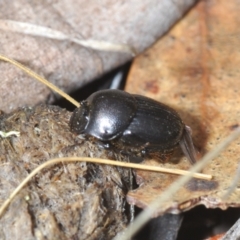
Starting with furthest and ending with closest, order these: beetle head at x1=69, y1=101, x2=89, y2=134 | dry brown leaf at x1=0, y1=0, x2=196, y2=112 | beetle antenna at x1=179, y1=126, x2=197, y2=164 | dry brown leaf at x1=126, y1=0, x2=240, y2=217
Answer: dry brown leaf at x1=0, y1=0, x2=196, y2=112 → beetle antenna at x1=179, y1=126, x2=197, y2=164 → beetle head at x1=69, y1=101, x2=89, y2=134 → dry brown leaf at x1=126, y1=0, x2=240, y2=217

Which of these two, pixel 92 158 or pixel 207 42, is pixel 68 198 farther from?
pixel 207 42

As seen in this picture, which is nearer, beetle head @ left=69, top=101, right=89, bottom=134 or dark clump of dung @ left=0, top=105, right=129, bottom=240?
dark clump of dung @ left=0, top=105, right=129, bottom=240

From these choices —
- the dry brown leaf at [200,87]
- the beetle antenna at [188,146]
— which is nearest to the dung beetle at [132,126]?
the beetle antenna at [188,146]

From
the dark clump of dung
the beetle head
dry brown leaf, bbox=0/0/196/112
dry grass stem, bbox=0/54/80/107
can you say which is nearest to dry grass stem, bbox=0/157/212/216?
the dark clump of dung

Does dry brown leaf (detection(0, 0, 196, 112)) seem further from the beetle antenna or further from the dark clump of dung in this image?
the beetle antenna

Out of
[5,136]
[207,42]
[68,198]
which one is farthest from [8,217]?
[207,42]

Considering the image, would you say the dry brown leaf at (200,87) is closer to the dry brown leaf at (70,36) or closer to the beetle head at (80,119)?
the dry brown leaf at (70,36)
